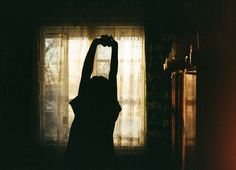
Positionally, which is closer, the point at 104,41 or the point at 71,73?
the point at 104,41

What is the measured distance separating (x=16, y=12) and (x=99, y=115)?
3.58 m

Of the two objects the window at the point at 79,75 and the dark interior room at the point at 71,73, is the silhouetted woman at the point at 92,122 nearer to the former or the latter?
the dark interior room at the point at 71,73

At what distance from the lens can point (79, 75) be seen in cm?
525

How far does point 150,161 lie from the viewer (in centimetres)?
521

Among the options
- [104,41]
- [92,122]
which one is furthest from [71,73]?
[92,122]

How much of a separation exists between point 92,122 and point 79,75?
304 cm

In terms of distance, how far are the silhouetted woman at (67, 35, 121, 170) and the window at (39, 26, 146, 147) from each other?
2.86 metres

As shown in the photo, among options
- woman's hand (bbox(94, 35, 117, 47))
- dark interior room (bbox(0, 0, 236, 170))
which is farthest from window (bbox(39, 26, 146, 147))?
woman's hand (bbox(94, 35, 117, 47))

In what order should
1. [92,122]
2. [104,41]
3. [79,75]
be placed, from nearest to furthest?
[92,122]
[104,41]
[79,75]

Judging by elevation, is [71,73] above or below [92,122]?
above

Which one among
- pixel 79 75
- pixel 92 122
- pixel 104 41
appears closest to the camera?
pixel 92 122

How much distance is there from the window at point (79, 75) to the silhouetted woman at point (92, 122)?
9.40 feet

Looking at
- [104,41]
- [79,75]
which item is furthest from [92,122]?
[79,75]

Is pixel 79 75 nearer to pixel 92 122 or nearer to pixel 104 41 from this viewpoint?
pixel 104 41
